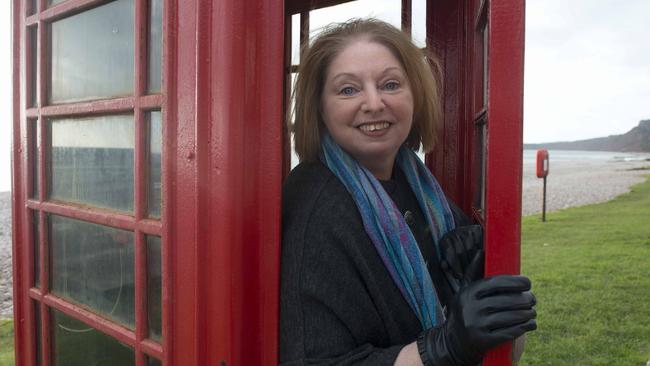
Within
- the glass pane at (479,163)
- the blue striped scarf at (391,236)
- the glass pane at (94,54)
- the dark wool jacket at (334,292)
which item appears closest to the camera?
the dark wool jacket at (334,292)

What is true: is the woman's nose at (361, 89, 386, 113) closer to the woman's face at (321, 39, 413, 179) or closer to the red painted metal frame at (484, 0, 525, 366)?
the woman's face at (321, 39, 413, 179)

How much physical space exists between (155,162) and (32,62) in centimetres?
95

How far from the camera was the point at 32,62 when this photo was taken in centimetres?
199

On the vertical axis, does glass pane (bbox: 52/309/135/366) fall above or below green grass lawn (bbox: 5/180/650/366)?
above

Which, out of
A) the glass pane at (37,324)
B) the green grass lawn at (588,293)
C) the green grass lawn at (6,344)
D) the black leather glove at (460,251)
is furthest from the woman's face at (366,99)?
the green grass lawn at (6,344)

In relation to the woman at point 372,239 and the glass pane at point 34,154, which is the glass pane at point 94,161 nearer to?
the glass pane at point 34,154

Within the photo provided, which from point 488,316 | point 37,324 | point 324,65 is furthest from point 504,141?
point 37,324

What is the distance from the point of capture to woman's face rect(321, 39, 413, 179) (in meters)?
1.41

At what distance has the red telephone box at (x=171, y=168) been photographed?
126 cm

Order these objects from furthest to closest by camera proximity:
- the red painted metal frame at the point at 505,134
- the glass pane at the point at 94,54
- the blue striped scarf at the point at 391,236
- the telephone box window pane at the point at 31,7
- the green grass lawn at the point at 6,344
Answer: the green grass lawn at the point at 6,344, the telephone box window pane at the point at 31,7, the glass pane at the point at 94,54, the blue striped scarf at the point at 391,236, the red painted metal frame at the point at 505,134

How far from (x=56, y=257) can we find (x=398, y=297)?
4.49 ft

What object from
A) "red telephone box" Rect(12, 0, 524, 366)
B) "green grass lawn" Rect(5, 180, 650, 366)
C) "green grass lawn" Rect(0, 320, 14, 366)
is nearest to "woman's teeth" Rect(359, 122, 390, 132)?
"red telephone box" Rect(12, 0, 524, 366)

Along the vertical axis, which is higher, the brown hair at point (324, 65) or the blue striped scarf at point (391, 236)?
the brown hair at point (324, 65)

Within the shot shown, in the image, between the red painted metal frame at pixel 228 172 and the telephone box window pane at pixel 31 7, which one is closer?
the red painted metal frame at pixel 228 172
